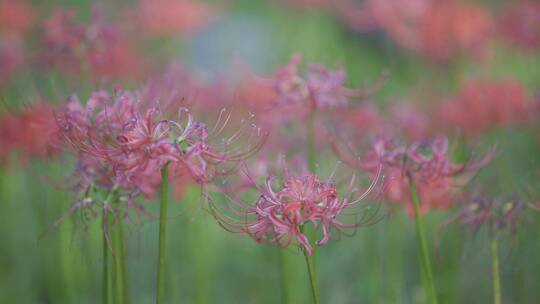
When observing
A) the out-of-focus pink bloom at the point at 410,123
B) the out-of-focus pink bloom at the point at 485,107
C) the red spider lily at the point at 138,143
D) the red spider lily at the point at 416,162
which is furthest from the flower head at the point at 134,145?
the out-of-focus pink bloom at the point at 485,107

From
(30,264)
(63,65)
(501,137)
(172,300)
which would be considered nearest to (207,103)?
(63,65)

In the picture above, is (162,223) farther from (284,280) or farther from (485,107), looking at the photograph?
(485,107)

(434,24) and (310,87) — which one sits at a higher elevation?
(434,24)

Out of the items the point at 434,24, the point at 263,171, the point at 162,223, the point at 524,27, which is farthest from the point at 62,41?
the point at 524,27

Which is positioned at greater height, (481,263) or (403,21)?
(403,21)

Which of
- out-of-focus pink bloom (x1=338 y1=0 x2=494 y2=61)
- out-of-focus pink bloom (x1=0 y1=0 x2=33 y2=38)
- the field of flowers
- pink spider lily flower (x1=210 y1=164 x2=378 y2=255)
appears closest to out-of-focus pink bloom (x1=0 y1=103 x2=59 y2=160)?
the field of flowers

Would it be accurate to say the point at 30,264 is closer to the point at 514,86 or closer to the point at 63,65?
the point at 63,65

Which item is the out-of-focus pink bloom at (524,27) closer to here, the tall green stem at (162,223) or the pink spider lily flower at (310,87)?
the pink spider lily flower at (310,87)
